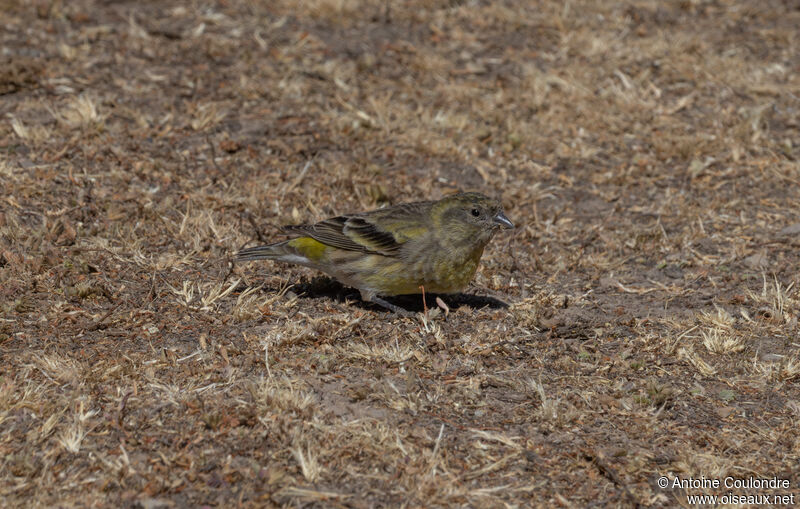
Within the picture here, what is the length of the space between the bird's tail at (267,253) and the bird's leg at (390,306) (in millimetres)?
762

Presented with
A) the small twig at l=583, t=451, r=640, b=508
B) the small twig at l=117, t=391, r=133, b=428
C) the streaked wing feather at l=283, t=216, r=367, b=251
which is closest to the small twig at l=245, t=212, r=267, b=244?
the streaked wing feather at l=283, t=216, r=367, b=251

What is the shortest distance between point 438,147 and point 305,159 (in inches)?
58.9

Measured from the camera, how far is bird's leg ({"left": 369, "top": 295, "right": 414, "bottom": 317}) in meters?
7.01

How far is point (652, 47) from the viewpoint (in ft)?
37.7

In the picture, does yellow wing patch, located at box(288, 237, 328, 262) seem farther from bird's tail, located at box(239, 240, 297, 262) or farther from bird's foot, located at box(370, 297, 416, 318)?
bird's foot, located at box(370, 297, 416, 318)

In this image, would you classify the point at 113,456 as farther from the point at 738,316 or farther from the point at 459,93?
the point at 459,93

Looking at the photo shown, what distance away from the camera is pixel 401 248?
23.1ft

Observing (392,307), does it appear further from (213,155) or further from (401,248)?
(213,155)

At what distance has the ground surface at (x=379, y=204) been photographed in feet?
16.8

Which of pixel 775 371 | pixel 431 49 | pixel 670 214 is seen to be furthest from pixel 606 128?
pixel 775 371

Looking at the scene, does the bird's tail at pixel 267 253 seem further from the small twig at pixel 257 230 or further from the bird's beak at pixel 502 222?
the bird's beak at pixel 502 222

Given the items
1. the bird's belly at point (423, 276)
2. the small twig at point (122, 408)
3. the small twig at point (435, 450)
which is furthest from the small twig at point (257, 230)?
the small twig at point (435, 450)

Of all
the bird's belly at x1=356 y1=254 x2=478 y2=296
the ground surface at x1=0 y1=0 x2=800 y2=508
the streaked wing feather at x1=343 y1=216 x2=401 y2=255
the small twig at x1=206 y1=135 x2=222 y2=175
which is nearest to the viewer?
the ground surface at x1=0 y1=0 x2=800 y2=508

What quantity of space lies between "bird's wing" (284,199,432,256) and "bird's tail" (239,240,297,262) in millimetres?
168
